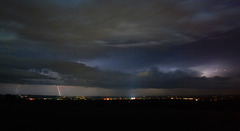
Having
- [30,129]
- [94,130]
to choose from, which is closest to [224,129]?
[94,130]

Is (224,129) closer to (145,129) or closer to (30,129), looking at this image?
(145,129)

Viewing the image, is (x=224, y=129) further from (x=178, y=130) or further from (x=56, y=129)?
(x=56, y=129)

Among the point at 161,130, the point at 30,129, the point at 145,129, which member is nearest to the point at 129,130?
the point at 145,129

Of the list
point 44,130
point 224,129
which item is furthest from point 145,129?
point 44,130

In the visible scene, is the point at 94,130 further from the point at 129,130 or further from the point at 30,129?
the point at 30,129

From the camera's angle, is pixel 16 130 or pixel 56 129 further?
pixel 56 129

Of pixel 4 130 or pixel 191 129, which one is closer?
pixel 4 130

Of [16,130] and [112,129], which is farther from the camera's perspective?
[112,129]
